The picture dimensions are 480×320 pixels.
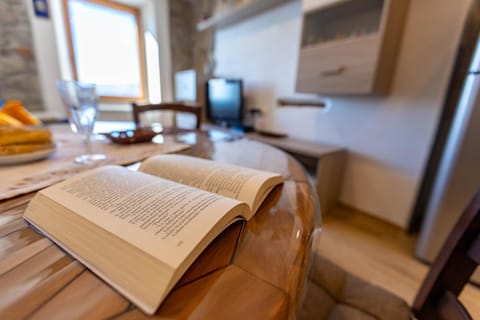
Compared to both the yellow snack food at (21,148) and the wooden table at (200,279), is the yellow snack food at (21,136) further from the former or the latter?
the wooden table at (200,279)

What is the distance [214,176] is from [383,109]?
147cm

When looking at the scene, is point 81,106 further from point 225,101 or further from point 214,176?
point 225,101

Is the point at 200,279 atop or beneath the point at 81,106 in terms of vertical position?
beneath

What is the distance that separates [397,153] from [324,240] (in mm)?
751

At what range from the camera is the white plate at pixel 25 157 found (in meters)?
0.48

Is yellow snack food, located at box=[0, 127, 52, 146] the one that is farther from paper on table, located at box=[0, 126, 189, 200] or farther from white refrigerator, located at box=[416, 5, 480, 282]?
white refrigerator, located at box=[416, 5, 480, 282]

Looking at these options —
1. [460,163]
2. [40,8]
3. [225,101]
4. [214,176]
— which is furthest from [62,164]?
[40,8]

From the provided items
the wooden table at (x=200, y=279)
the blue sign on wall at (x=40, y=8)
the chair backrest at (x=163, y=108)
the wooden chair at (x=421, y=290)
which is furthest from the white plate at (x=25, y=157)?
the blue sign on wall at (x=40, y=8)

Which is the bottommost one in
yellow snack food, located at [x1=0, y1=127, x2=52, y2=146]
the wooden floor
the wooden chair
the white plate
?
the wooden floor

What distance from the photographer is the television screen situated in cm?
214

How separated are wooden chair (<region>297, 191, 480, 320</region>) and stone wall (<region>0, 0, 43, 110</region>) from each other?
3.37 metres

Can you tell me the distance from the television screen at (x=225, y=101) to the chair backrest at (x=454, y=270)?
75.8 inches

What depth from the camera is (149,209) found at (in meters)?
0.25

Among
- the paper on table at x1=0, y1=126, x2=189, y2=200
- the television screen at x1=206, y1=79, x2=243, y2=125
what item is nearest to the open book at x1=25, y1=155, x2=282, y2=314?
the paper on table at x1=0, y1=126, x2=189, y2=200
